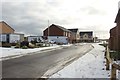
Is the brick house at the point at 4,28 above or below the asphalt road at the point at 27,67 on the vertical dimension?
above

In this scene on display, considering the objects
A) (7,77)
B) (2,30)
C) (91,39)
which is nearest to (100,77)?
(7,77)

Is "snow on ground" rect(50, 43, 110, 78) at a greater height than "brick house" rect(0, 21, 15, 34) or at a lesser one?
lesser

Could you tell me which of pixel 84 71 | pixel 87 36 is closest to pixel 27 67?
pixel 84 71

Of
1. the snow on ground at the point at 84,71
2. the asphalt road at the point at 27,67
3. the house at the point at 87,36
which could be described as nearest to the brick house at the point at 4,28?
the asphalt road at the point at 27,67

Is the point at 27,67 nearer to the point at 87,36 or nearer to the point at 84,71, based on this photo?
the point at 84,71

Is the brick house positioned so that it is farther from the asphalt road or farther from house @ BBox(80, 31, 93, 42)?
house @ BBox(80, 31, 93, 42)

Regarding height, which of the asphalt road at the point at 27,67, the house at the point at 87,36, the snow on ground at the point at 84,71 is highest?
the house at the point at 87,36

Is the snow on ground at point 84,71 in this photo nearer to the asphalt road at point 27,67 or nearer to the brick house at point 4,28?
the asphalt road at point 27,67

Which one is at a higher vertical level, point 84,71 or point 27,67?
point 84,71

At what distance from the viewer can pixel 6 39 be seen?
180 ft

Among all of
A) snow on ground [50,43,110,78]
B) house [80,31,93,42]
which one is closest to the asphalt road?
snow on ground [50,43,110,78]

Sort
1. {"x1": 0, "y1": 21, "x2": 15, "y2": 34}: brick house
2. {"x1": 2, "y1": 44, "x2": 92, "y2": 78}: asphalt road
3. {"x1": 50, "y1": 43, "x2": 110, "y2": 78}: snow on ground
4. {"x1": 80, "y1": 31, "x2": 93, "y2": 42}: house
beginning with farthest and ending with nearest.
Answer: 1. {"x1": 80, "y1": 31, "x2": 93, "y2": 42}: house
2. {"x1": 0, "y1": 21, "x2": 15, "y2": 34}: brick house
3. {"x1": 2, "y1": 44, "x2": 92, "y2": 78}: asphalt road
4. {"x1": 50, "y1": 43, "x2": 110, "y2": 78}: snow on ground

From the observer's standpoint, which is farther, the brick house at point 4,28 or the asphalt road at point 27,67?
the brick house at point 4,28

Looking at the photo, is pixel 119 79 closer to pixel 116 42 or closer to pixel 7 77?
pixel 7 77
